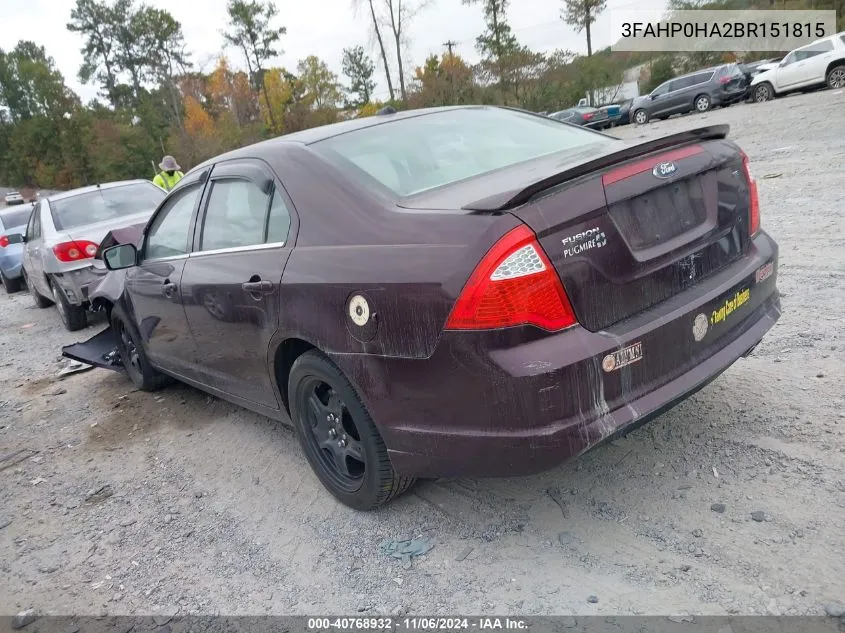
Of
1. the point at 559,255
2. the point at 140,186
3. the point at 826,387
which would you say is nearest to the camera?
the point at 559,255

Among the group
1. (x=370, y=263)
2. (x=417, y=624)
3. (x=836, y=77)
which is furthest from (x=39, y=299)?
(x=836, y=77)

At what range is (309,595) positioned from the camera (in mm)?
2678

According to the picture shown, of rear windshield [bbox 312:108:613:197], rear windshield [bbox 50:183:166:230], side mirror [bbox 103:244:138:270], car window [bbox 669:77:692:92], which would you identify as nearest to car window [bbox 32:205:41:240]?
rear windshield [bbox 50:183:166:230]

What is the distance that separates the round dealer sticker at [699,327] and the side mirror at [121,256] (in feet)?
11.9

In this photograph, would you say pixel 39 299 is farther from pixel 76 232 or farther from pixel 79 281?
pixel 79 281

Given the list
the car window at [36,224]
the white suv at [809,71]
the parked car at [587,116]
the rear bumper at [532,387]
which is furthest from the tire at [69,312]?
the parked car at [587,116]

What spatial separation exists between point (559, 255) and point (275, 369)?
1.61m

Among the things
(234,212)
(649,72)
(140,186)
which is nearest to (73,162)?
(649,72)

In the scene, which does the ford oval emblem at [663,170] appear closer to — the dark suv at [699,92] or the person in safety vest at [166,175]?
the person in safety vest at [166,175]

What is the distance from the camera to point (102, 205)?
852cm

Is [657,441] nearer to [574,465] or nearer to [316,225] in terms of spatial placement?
[574,465]

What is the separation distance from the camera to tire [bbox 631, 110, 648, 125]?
26.1m

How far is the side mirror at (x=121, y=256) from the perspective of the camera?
4.59m

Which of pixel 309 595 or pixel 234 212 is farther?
pixel 234 212
